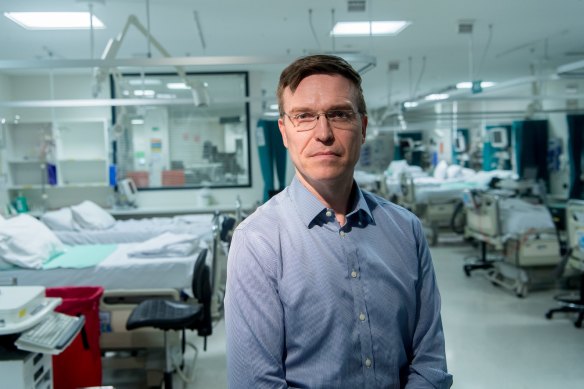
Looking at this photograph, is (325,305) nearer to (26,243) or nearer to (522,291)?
(26,243)

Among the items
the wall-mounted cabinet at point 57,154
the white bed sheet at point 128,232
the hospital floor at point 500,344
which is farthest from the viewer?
the wall-mounted cabinet at point 57,154

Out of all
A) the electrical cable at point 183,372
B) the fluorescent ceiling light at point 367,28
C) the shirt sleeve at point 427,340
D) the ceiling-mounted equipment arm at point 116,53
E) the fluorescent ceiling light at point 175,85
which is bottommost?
the electrical cable at point 183,372

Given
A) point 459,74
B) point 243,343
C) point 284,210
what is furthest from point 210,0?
point 459,74

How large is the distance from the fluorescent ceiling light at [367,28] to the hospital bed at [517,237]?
2.31 metres

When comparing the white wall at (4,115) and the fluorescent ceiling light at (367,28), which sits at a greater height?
the fluorescent ceiling light at (367,28)

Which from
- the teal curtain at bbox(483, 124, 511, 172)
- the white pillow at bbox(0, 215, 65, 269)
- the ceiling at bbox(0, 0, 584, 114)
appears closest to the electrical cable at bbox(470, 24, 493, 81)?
the ceiling at bbox(0, 0, 584, 114)

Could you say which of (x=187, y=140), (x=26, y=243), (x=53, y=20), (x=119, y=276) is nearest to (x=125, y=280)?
(x=119, y=276)

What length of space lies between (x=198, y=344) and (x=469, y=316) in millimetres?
2720

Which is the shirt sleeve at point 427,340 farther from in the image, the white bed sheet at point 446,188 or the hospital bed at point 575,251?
A: the white bed sheet at point 446,188

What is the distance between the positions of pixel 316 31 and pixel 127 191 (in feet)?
11.7

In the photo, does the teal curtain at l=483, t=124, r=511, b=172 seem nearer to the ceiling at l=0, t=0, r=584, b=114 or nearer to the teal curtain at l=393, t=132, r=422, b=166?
the teal curtain at l=393, t=132, r=422, b=166

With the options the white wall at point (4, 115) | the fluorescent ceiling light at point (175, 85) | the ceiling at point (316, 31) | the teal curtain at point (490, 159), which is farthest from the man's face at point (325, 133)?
the teal curtain at point (490, 159)

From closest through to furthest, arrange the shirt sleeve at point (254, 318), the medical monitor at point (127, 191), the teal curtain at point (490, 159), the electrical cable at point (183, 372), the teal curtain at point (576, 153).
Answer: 1. the shirt sleeve at point (254, 318)
2. the electrical cable at point (183, 372)
3. the medical monitor at point (127, 191)
4. the teal curtain at point (576, 153)
5. the teal curtain at point (490, 159)

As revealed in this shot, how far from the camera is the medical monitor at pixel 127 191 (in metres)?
7.13
